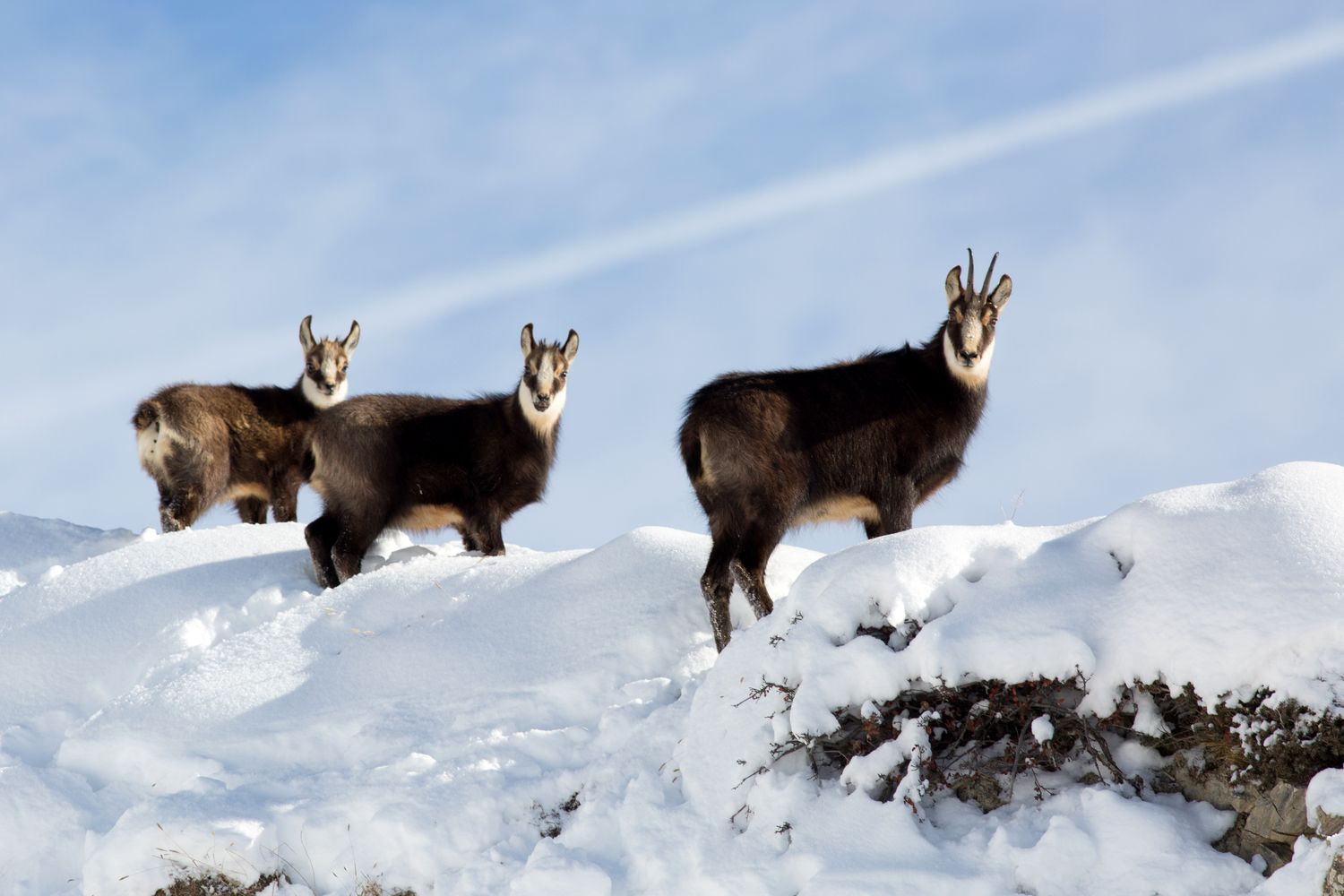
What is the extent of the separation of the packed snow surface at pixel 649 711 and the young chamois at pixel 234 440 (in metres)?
2.88

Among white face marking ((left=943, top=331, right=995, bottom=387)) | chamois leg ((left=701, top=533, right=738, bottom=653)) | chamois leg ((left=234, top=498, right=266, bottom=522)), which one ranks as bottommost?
chamois leg ((left=701, top=533, right=738, bottom=653))

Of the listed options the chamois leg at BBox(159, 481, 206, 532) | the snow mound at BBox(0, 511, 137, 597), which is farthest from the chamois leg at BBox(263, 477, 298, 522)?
the snow mound at BBox(0, 511, 137, 597)

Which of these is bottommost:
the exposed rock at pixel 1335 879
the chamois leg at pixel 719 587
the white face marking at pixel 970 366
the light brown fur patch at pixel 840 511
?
the exposed rock at pixel 1335 879

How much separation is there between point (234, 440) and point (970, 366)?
21.8ft

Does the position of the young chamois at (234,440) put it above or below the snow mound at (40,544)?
above

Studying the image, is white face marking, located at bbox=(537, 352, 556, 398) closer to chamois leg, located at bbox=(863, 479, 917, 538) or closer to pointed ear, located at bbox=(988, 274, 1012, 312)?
chamois leg, located at bbox=(863, 479, 917, 538)

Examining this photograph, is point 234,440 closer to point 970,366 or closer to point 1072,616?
point 970,366

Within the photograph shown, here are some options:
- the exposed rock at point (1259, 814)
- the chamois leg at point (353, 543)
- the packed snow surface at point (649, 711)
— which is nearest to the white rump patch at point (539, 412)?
the chamois leg at point (353, 543)

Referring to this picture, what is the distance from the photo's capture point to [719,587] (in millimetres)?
7566

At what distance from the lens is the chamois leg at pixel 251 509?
12.3 metres

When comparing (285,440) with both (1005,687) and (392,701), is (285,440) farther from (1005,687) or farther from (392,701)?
(1005,687)

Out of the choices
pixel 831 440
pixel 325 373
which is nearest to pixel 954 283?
pixel 831 440

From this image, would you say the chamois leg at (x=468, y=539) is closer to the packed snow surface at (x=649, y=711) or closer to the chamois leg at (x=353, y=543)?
the chamois leg at (x=353, y=543)

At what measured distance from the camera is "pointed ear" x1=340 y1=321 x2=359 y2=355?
42.9ft
